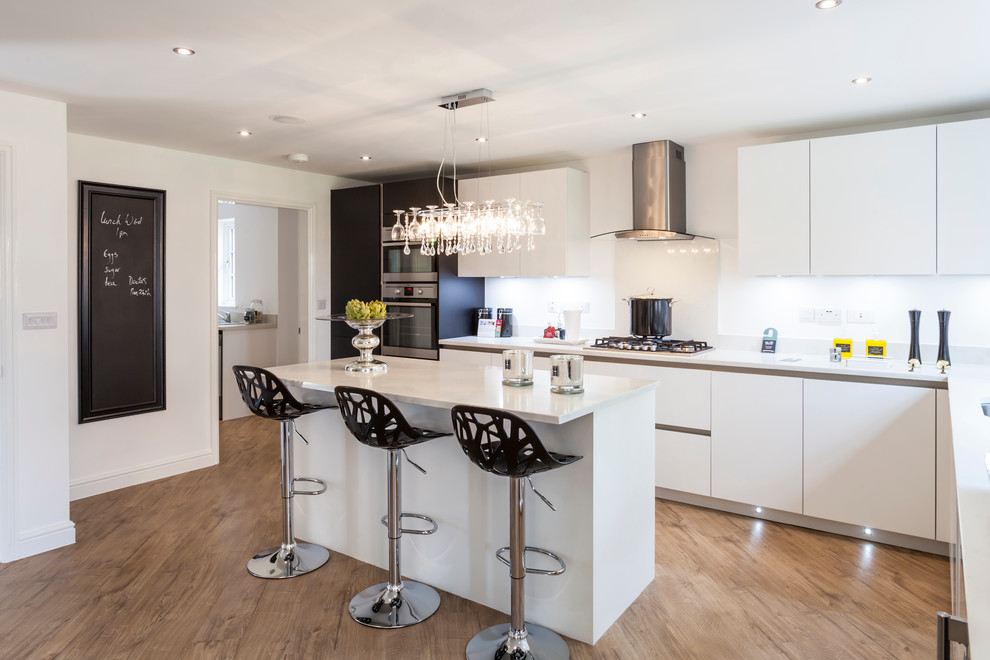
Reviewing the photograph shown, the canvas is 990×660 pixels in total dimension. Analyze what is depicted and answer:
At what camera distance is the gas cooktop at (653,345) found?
420cm

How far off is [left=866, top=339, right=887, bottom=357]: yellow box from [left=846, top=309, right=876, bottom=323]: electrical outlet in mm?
173

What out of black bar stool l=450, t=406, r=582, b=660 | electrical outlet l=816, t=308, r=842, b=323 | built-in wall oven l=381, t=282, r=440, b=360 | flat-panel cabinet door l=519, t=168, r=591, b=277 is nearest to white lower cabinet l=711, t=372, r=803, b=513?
electrical outlet l=816, t=308, r=842, b=323

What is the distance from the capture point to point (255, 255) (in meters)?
7.39

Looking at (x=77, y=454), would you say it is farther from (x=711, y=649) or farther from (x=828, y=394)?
(x=828, y=394)

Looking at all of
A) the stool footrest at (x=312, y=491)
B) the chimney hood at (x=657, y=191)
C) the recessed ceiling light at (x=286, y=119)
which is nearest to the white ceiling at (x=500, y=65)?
the recessed ceiling light at (x=286, y=119)

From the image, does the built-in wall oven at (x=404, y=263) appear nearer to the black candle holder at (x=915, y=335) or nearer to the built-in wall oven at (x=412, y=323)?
the built-in wall oven at (x=412, y=323)

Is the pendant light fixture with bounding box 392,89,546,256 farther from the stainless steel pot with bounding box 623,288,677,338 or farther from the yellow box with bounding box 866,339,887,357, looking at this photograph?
the yellow box with bounding box 866,339,887,357

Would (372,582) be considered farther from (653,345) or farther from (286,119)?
(286,119)

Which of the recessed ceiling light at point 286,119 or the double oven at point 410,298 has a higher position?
the recessed ceiling light at point 286,119

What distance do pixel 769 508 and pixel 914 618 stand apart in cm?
111

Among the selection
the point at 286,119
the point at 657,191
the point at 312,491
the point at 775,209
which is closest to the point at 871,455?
the point at 775,209

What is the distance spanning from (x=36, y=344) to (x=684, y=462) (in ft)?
12.6

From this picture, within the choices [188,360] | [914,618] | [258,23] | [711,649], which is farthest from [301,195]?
[914,618]

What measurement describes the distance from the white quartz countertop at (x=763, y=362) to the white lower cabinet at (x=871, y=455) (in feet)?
0.23
